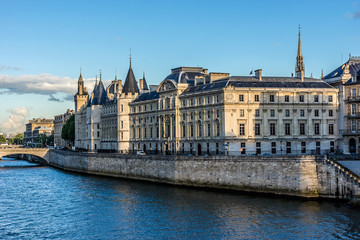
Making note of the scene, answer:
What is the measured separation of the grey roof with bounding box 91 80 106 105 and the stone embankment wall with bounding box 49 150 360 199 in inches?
1793

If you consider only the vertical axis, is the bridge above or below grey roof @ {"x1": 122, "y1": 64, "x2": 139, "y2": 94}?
below

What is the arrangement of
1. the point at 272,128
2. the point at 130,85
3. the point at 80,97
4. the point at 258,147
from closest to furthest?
the point at 258,147 → the point at 272,128 → the point at 130,85 → the point at 80,97

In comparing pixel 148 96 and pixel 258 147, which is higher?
pixel 148 96

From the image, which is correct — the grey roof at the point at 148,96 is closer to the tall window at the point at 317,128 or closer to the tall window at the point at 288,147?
the tall window at the point at 288,147

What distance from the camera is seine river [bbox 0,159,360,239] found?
38.5 metres

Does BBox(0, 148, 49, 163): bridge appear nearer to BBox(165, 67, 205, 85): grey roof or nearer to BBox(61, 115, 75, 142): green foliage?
BBox(61, 115, 75, 142): green foliage

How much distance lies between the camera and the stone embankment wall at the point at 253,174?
162 feet

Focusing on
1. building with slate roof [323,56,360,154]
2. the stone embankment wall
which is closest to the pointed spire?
the stone embankment wall

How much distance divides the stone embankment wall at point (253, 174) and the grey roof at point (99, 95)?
4553 centimetres

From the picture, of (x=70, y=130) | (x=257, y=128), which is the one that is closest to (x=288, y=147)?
(x=257, y=128)

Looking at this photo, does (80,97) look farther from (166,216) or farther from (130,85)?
(166,216)

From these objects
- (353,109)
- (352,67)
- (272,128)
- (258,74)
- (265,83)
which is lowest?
(272,128)

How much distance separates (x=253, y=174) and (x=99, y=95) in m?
72.2

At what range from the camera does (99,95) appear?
12094cm
